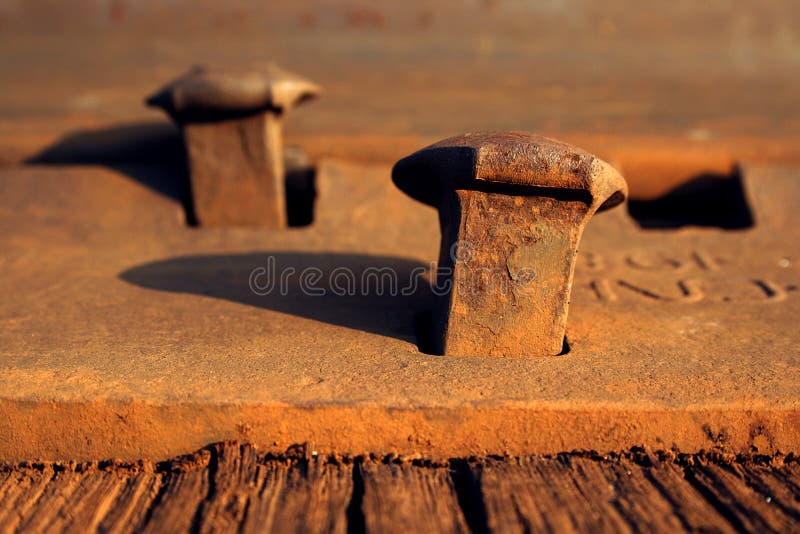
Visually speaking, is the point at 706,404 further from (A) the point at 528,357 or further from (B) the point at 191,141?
(B) the point at 191,141

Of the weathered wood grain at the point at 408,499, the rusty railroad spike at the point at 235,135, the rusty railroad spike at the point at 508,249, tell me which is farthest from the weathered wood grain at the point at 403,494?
the rusty railroad spike at the point at 235,135

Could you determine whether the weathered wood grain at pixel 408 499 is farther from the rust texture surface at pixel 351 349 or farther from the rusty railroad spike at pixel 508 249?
the rusty railroad spike at pixel 508 249

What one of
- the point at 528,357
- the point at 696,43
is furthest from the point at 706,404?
the point at 696,43

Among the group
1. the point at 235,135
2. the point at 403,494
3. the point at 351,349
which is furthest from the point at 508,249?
the point at 235,135

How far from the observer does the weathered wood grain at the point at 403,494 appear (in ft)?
5.48

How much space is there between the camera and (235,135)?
3.45 m

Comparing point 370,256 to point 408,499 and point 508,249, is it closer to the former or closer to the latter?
point 508,249

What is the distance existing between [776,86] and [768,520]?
5.15 metres

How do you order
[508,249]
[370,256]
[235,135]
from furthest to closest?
[235,135] < [370,256] < [508,249]

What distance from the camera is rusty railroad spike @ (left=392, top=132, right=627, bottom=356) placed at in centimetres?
208

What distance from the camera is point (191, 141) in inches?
136

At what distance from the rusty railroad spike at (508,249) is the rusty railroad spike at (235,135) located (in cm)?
139

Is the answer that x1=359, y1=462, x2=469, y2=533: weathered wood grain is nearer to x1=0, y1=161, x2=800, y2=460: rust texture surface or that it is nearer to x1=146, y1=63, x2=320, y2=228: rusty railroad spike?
x1=0, y1=161, x2=800, y2=460: rust texture surface

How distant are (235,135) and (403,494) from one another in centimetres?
219
